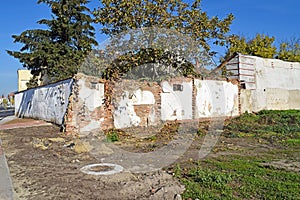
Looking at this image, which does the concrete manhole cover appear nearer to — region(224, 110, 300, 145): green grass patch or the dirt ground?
the dirt ground

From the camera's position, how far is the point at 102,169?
4617 millimetres

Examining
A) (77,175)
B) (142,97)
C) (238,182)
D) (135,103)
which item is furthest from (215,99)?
(77,175)

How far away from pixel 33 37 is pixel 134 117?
13.1 meters

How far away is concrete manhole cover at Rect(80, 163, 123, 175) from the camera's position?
439 centimetres

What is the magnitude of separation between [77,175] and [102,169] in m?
0.48

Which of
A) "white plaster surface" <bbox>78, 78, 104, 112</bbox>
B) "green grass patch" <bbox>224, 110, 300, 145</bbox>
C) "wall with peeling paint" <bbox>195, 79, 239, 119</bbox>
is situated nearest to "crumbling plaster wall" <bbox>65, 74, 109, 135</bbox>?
"white plaster surface" <bbox>78, 78, 104, 112</bbox>

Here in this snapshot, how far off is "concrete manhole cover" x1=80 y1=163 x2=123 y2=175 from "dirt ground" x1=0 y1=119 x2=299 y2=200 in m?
0.13

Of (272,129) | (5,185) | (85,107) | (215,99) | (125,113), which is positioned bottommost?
(5,185)

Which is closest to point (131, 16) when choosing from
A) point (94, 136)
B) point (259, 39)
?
point (94, 136)

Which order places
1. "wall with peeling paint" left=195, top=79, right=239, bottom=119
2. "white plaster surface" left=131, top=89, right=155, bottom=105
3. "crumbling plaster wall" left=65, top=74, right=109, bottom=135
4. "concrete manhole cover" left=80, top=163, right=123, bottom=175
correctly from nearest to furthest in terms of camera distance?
"concrete manhole cover" left=80, top=163, right=123, bottom=175
"crumbling plaster wall" left=65, top=74, right=109, bottom=135
"white plaster surface" left=131, top=89, right=155, bottom=105
"wall with peeling paint" left=195, top=79, right=239, bottom=119

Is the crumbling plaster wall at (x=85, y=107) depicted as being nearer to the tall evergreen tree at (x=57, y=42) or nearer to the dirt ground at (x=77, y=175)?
the dirt ground at (x=77, y=175)

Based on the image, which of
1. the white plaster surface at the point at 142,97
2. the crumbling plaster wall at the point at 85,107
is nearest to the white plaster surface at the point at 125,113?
the white plaster surface at the point at 142,97

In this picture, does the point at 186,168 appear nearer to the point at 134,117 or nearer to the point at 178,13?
the point at 134,117

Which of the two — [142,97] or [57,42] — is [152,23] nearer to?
[142,97]
